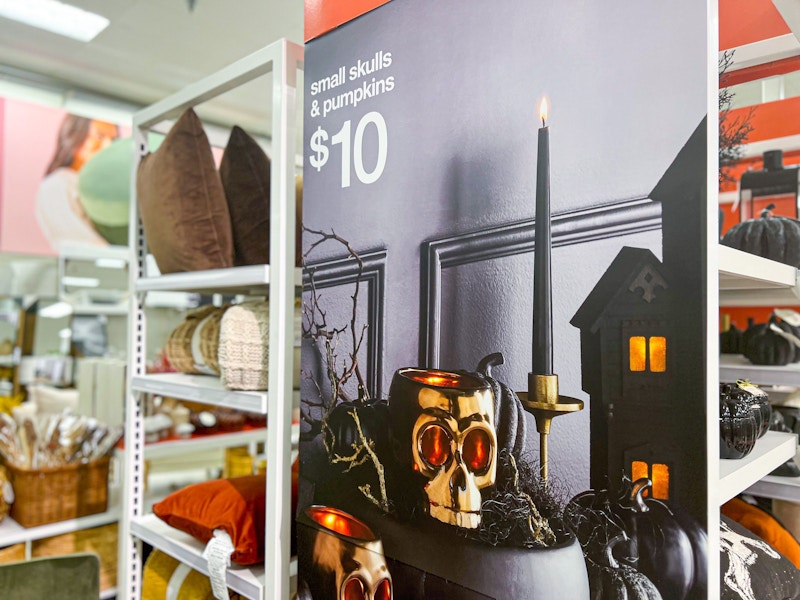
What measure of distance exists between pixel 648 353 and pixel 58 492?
2.21 metres

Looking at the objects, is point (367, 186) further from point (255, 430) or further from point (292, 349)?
point (255, 430)

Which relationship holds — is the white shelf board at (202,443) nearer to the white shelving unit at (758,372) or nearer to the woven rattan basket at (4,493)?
the woven rattan basket at (4,493)

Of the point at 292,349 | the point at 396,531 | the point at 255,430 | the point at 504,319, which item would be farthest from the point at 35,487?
the point at 504,319

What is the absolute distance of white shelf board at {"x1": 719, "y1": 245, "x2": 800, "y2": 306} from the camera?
0.78 metres

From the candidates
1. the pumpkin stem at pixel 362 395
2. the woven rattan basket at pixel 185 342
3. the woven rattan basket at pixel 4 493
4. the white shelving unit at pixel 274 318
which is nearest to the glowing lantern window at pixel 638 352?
the pumpkin stem at pixel 362 395

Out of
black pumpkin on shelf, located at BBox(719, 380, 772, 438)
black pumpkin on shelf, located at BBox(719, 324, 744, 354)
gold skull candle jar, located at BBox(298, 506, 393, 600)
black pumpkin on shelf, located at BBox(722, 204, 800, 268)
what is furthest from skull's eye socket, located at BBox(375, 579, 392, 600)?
black pumpkin on shelf, located at BBox(719, 324, 744, 354)

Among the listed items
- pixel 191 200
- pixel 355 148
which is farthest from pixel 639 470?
pixel 191 200

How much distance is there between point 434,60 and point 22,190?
3.42 m

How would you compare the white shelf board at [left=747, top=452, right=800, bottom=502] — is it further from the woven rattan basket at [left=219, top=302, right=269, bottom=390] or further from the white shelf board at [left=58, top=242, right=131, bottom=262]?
the white shelf board at [left=58, top=242, right=131, bottom=262]

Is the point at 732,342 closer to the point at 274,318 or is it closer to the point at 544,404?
the point at 544,404

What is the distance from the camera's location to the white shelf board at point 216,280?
1283 mm

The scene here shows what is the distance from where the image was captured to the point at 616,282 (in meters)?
0.74

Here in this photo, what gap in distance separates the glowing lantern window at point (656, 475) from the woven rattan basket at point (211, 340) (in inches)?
43.2

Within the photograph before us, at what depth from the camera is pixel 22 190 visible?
3508 millimetres
